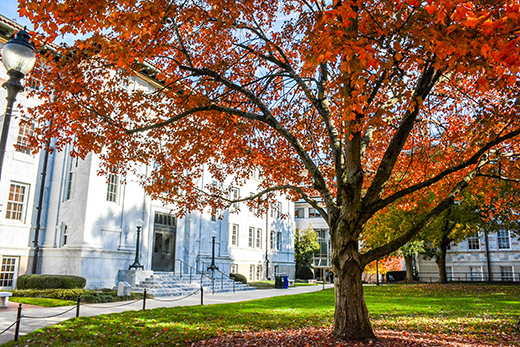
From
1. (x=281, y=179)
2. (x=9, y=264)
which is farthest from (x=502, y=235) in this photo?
(x=9, y=264)

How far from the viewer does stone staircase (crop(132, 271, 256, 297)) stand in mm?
20234

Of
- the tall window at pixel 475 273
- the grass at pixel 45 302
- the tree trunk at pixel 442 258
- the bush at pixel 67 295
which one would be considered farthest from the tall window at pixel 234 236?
the tall window at pixel 475 273

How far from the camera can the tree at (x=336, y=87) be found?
5.23 meters

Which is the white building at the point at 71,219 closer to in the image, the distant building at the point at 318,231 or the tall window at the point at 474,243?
the distant building at the point at 318,231

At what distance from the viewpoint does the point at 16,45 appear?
6605 millimetres

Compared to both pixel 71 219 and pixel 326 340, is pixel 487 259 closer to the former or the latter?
pixel 71 219

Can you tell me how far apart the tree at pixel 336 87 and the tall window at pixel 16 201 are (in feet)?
35.9

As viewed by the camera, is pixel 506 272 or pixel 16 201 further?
pixel 506 272

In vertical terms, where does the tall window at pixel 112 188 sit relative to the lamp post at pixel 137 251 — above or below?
above

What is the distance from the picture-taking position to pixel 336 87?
326 inches

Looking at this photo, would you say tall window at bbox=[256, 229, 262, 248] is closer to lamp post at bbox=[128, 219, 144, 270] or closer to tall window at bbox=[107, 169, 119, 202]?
lamp post at bbox=[128, 219, 144, 270]

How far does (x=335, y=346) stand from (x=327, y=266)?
45099 millimetres

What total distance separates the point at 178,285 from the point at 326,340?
16197mm

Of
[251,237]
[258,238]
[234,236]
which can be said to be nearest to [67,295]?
[234,236]
